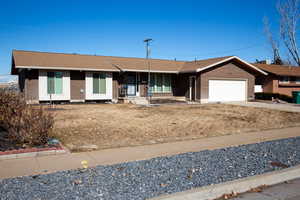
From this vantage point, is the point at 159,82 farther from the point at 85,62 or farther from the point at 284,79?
the point at 284,79

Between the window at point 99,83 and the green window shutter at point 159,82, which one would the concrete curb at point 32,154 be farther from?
the green window shutter at point 159,82

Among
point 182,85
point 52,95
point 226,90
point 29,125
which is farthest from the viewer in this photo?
point 182,85

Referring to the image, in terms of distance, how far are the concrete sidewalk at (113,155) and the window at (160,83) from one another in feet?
51.9

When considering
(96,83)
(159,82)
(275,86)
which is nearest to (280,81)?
(275,86)

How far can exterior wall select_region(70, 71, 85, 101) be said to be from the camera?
2056 cm

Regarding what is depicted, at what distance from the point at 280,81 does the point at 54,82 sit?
26.1 m

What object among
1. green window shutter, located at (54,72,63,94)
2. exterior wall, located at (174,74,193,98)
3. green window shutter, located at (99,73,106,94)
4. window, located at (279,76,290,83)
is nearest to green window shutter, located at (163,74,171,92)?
exterior wall, located at (174,74,193,98)

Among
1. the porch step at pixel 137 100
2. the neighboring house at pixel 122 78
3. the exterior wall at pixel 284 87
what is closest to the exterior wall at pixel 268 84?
the exterior wall at pixel 284 87

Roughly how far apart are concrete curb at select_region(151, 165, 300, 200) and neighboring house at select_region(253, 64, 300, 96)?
27.7 m

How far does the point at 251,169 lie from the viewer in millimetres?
5223

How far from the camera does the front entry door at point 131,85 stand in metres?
23.4

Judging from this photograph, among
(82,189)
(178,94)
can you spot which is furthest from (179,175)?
(178,94)

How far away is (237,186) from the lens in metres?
4.38

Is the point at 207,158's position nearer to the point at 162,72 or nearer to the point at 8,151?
the point at 8,151
